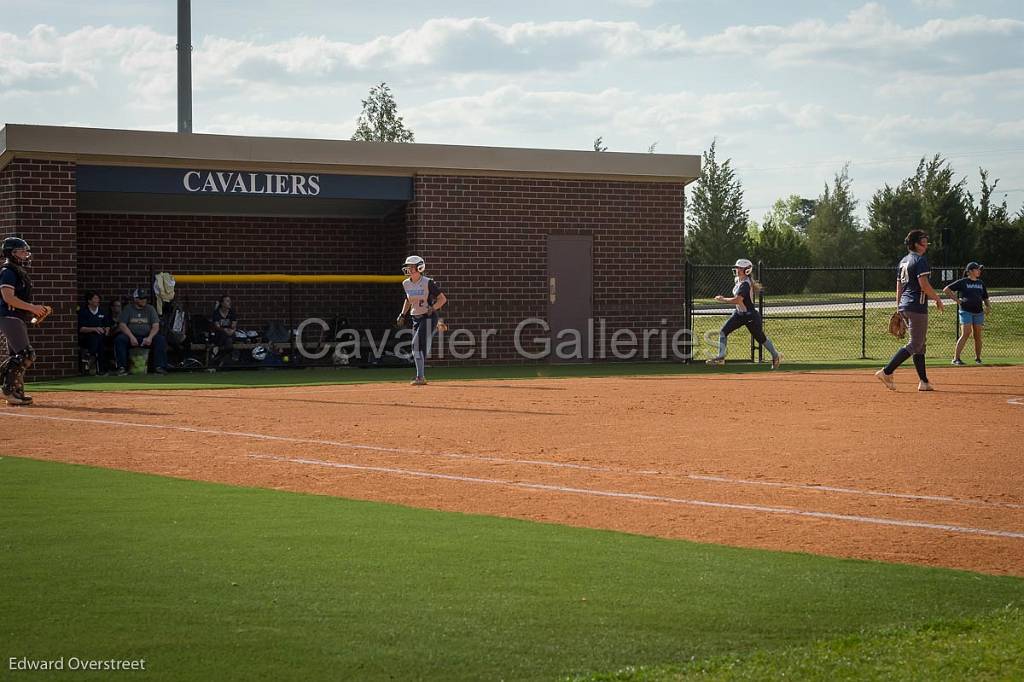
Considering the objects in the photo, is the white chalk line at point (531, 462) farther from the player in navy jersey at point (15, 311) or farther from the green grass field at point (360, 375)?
the green grass field at point (360, 375)

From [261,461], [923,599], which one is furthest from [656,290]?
[923,599]

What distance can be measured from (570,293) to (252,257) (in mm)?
7482

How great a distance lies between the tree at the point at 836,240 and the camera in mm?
57666

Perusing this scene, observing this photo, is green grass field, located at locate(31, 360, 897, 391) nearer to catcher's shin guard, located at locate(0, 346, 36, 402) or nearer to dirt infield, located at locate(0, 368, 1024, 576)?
dirt infield, located at locate(0, 368, 1024, 576)

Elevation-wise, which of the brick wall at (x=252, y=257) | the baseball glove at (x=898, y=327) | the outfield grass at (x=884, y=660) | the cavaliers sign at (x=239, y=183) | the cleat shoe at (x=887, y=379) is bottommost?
the outfield grass at (x=884, y=660)

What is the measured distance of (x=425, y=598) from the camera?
577 cm

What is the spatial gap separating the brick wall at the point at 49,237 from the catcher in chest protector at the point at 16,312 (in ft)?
18.8

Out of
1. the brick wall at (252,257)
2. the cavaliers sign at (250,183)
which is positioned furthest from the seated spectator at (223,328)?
the cavaliers sign at (250,183)

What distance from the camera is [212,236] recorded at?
26922mm

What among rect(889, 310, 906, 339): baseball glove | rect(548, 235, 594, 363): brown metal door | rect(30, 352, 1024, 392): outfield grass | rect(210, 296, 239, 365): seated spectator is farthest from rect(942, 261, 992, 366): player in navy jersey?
rect(210, 296, 239, 365): seated spectator

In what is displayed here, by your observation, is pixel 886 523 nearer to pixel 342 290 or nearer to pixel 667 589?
pixel 667 589

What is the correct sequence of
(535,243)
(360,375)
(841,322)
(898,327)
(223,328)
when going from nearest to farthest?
(898,327)
(360,375)
(223,328)
(535,243)
(841,322)

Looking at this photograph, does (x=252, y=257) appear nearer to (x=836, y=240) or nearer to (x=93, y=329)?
(x=93, y=329)

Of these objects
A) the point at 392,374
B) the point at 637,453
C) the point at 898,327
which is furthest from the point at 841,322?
the point at 637,453
